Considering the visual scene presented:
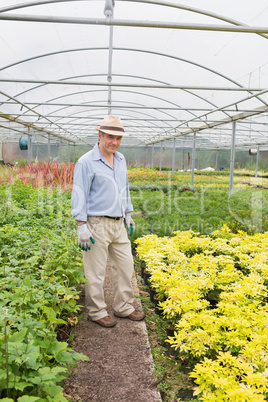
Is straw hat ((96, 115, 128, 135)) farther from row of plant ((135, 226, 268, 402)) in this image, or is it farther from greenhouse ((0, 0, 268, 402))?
row of plant ((135, 226, 268, 402))

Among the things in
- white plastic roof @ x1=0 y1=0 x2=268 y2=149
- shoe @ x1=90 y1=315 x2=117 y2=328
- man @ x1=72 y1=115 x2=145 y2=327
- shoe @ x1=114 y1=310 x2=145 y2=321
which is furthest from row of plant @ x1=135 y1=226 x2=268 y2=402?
white plastic roof @ x1=0 y1=0 x2=268 y2=149

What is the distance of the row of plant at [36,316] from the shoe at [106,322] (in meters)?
0.22

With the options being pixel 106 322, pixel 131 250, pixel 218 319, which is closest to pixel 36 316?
pixel 106 322

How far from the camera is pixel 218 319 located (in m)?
2.41

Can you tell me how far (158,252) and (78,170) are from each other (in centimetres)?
172

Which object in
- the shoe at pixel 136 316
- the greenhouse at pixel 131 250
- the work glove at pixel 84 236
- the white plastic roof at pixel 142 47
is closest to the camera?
the greenhouse at pixel 131 250

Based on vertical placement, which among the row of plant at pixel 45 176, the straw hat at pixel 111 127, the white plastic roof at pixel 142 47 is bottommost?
the row of plant at pixel 45 176

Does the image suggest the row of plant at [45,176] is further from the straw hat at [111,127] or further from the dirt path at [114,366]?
the dirt path at [114,366]

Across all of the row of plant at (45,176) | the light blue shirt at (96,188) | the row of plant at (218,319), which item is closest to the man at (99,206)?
the light blue shirt at (96,188)

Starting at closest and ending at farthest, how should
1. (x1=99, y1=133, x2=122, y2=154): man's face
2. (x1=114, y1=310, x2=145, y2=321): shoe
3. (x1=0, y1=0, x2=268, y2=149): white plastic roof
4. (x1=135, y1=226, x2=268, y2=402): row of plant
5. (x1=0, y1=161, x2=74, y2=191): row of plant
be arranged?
(x1=135, y1=226, x2=268, y2=402): row of plant, (x1=99, y1=133, x2=122, y2=154): man's face, (x1=114, y1=310, x2=145, y2=321): shoe, (x1=0, y1=0, x2=268, y2=149): white plastic roof, (x1=0, y1=161, x2=74, y2=191): row of plant

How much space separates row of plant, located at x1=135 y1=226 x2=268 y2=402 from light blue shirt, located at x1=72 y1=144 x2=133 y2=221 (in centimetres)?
85

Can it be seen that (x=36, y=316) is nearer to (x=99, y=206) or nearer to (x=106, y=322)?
(x=106, y=322)

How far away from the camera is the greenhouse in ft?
6.64

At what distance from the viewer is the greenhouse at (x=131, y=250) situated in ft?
6.64
